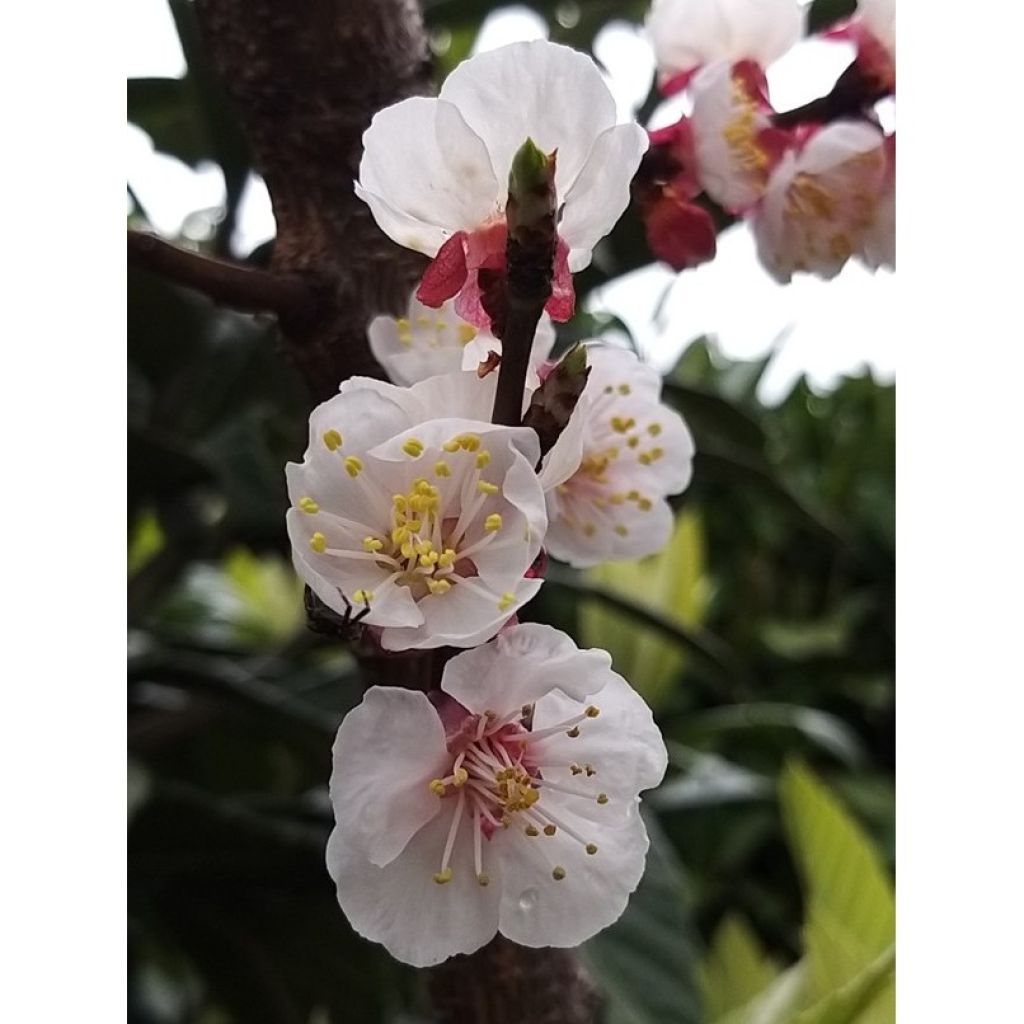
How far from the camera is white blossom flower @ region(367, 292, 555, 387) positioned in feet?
0.74

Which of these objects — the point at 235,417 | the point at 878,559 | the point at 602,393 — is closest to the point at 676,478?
the point at 602,393

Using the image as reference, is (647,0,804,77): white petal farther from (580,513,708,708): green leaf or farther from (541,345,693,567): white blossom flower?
(580,513,708,708): green leaf

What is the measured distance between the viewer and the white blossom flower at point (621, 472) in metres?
0.27

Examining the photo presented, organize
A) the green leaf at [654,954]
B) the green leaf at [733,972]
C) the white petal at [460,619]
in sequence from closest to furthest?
the white petal at [460,619], the green leaf at [654,954], the green leaf at [733,972]

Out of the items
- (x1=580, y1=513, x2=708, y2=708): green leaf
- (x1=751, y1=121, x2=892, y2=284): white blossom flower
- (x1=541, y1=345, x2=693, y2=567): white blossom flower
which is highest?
(x1=751, y1=121, x2=892, y2=284): white blossom flower

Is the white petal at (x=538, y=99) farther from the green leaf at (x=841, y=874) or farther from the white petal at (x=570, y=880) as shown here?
the green leaf at (x=841, y=874)

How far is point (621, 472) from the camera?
29 cm

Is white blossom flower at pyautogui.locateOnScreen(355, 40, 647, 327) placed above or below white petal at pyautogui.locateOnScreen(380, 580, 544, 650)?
above

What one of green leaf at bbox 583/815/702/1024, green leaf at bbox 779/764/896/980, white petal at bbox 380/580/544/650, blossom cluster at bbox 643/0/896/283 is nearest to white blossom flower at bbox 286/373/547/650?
white petal at bbox 380/580/544/650

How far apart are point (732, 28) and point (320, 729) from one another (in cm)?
25

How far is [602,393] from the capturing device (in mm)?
271

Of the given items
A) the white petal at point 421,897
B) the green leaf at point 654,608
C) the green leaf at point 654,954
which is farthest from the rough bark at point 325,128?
the green leaf at point 654,608

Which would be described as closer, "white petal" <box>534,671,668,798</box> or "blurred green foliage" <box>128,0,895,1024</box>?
"white petal" <box>534,671,668,798</box>
